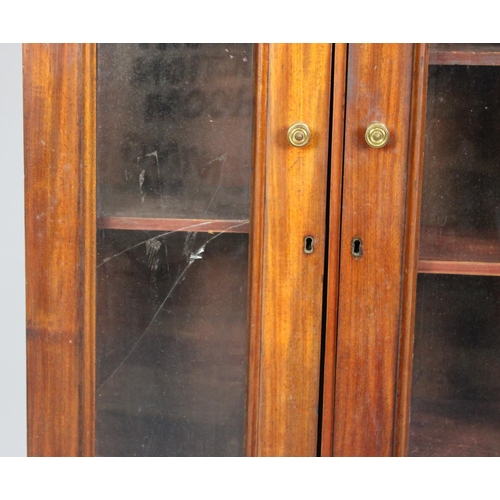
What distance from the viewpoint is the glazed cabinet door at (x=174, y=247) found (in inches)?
33.8

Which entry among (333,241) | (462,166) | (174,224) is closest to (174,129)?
(174,224)

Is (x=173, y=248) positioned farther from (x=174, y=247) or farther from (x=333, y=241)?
(x=333, y=241)

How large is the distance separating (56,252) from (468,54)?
1.69ft

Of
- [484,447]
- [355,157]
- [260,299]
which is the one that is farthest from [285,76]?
[484,447]

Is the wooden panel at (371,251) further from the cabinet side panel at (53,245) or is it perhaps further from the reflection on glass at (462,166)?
the cabinet side panel at (53,245)

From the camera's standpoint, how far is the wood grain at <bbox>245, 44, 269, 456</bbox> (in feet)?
2.79

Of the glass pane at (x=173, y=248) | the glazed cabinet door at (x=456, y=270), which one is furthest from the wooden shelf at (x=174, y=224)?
the glazed cabinet door at (x=456, y=270)

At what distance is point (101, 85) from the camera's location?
86 cm

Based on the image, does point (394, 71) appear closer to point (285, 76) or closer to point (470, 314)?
point (285, 76)

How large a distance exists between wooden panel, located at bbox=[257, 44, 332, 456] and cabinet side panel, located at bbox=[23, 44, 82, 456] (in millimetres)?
220

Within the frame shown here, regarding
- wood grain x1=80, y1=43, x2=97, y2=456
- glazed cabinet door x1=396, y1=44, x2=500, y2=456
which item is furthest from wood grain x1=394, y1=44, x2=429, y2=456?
wood grain x1=80, y1=43, x2=97, y2=456

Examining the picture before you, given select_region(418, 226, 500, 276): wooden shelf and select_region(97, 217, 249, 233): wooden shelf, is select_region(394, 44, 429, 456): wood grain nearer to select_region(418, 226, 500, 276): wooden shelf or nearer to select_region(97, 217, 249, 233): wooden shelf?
select_region(418, 226, 500, 276): wooden shelf

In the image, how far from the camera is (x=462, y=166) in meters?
0.87

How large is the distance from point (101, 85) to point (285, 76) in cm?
21
